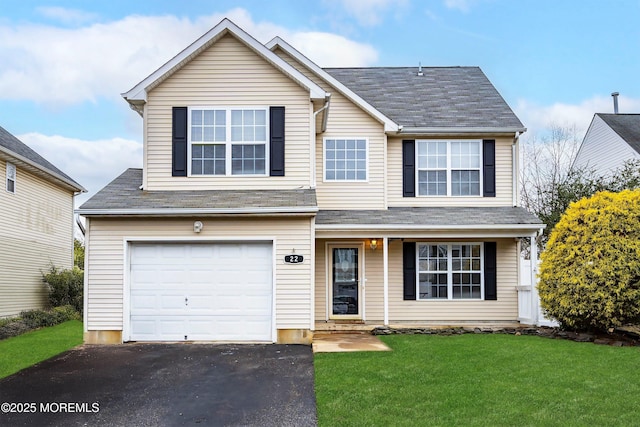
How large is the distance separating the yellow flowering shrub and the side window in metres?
15.0

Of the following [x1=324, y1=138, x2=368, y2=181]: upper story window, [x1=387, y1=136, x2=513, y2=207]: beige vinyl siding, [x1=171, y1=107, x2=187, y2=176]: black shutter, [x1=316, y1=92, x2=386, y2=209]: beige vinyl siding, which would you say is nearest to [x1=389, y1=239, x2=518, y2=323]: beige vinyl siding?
[x1=387, y1=136, x2=513, y2=207]: beige vinyl siding

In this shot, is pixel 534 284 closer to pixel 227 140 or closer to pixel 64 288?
pixel 227 140

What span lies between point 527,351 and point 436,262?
187 inches

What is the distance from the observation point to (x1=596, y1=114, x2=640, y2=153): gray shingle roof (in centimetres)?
2357

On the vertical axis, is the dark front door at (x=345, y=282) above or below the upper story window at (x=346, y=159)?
below

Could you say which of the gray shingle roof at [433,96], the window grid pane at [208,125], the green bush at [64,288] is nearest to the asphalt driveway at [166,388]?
the window grid pane at [208,125]

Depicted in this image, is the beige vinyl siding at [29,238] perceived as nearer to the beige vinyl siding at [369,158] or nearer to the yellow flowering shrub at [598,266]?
the beige vinyl siding at [369,158]

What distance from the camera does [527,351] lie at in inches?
408

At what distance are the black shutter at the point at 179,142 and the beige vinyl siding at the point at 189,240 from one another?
137 centimetres

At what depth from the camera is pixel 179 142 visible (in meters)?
12.7

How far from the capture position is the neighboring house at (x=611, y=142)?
2364 cm

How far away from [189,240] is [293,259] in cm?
221

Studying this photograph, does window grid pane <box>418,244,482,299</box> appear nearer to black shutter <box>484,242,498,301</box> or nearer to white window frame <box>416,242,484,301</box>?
white window frame <box>416,242,484,301</box>

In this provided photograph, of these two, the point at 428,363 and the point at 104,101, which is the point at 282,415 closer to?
the point at 428,363
